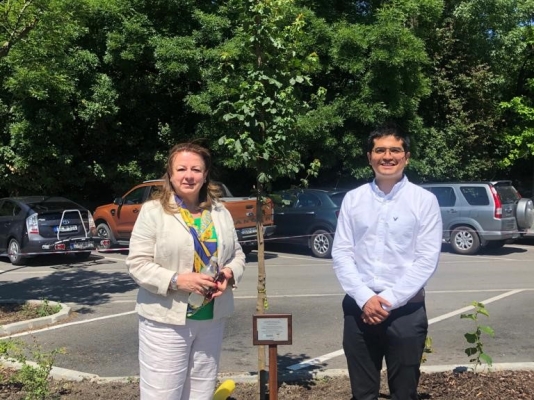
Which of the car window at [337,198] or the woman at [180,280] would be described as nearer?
the woman at [180,280]

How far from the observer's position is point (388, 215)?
3.15 m

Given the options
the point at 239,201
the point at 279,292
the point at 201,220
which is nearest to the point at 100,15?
the point at 239,201

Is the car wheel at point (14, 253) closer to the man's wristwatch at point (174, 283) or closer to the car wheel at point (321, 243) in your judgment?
the car wheel at point (321, 243)

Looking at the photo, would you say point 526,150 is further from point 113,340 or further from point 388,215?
point 388,215

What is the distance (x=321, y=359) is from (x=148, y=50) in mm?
12331

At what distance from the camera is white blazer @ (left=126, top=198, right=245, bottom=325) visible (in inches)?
117

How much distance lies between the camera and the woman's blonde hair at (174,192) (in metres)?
3.13

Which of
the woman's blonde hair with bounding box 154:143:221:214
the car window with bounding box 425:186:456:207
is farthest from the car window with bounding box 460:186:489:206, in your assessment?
the woman's blonde hair with bounding box 154:143:221:214

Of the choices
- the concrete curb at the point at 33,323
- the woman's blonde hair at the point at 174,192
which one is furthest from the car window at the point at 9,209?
the woman's blonde hair at the point at 174,192

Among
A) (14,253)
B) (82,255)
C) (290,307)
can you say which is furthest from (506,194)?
(14,253)

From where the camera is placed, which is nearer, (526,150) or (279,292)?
(279,292)

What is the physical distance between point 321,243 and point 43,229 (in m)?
6.62

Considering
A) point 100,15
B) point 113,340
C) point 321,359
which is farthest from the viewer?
point 100,15

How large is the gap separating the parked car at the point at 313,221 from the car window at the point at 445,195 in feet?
8.74
